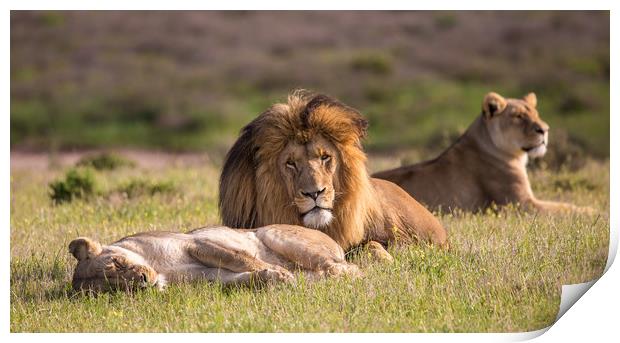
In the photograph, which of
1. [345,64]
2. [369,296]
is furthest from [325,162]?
[345,64]

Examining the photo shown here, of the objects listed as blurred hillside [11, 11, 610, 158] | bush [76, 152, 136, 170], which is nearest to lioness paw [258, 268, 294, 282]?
bush [76, 152, 136, 170]

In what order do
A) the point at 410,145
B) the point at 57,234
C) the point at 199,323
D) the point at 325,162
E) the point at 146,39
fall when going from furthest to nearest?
the point at 146,39
the point at 410,145
the point at 57,234
the point at 325,162
the point at 199,323

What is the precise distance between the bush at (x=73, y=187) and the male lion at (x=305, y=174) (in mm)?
2543

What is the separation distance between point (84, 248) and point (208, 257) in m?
0.49

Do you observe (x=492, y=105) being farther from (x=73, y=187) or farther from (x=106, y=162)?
(x=106, y=162)

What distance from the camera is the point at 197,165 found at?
1019 cm

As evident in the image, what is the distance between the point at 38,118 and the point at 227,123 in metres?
2.68

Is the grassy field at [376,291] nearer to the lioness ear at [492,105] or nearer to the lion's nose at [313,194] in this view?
the lion's nose at [313,194]

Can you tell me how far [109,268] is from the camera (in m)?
4.28

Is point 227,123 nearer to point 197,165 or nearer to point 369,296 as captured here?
point 197,165

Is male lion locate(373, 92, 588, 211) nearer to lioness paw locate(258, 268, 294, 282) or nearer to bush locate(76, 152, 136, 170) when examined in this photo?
lioness paw locate(258, 268, 294, 282)

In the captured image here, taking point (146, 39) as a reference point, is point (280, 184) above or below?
below

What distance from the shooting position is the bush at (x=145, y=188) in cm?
753

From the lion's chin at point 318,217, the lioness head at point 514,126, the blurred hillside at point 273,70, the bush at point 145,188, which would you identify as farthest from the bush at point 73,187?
the blurred hillside at point 273,70
